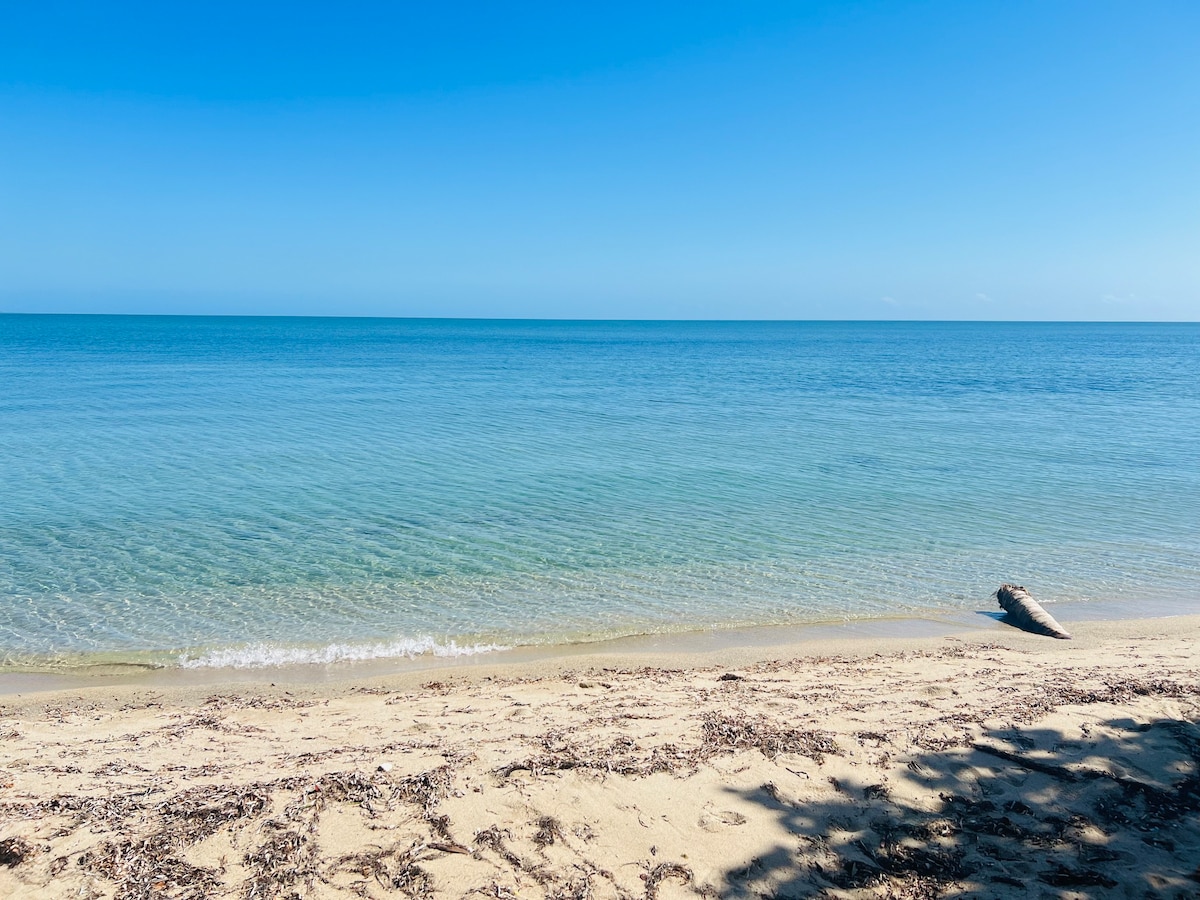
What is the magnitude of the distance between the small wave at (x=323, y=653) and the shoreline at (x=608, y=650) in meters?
0.07

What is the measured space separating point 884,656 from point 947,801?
4.22m

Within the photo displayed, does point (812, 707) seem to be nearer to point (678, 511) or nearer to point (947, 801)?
point (947, 801)

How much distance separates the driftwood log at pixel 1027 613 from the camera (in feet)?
32.9

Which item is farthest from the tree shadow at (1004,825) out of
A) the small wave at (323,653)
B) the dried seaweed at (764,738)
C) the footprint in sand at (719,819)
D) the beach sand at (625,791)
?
the small wave at (323,653)

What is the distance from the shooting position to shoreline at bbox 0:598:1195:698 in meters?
8.68

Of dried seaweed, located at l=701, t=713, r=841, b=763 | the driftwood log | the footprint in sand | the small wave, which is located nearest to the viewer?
the footprint in sand

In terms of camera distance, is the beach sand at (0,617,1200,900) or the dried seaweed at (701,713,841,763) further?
the dried seaweed at (701,713,841,763)

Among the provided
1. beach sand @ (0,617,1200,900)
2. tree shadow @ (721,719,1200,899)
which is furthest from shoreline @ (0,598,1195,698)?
tree shadow @ (721,719,1200,899)

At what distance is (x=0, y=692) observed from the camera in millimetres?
8195

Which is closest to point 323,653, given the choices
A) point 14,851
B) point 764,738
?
point 14,851

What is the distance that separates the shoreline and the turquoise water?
261mm

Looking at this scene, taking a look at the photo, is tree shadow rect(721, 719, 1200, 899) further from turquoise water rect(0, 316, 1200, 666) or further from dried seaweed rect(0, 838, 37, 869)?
turquoise water rect(0, 316, 1200, 666)

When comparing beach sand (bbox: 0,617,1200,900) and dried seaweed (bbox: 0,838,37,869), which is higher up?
dried seaweed (bbox: 0,838,37,869)

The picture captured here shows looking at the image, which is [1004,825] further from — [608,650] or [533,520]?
[533,520]
